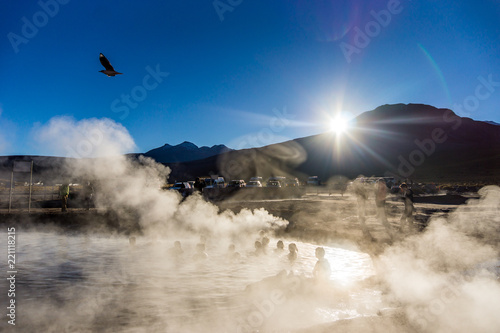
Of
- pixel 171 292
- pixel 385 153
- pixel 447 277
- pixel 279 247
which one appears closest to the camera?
pixel 171 292

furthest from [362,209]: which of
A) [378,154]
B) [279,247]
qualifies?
[378,154]

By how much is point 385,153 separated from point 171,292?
104m

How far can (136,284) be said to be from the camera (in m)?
7.24

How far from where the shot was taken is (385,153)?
329 ft

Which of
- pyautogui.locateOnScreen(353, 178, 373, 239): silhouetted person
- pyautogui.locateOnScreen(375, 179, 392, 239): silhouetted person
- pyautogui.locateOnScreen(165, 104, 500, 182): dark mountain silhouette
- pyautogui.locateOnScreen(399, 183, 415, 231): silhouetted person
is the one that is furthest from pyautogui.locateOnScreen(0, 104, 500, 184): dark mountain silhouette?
pyautogui.locateOnScreen(375, 179, 392, 239): silhouetted person

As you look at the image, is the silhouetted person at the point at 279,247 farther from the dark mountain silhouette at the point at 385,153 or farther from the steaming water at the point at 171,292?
the dark mountain silhouette at the point at 385,153

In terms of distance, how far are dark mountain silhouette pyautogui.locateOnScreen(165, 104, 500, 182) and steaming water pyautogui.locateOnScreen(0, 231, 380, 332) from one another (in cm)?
7275

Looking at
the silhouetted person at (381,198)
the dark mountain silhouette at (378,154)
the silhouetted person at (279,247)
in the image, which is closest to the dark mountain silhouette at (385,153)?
the dark mountain silhouette at (378,154)

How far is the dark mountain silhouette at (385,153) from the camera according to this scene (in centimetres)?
8294

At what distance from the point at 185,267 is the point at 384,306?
17.6ft

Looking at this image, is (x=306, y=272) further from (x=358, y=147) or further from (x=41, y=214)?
(x=358, y=147)

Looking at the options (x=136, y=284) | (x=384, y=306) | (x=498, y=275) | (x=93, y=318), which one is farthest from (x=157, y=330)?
(x=498, y=275)

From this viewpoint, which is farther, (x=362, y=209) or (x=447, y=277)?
(x=362, y=209)

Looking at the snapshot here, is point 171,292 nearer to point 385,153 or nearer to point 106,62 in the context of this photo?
point 106,62
